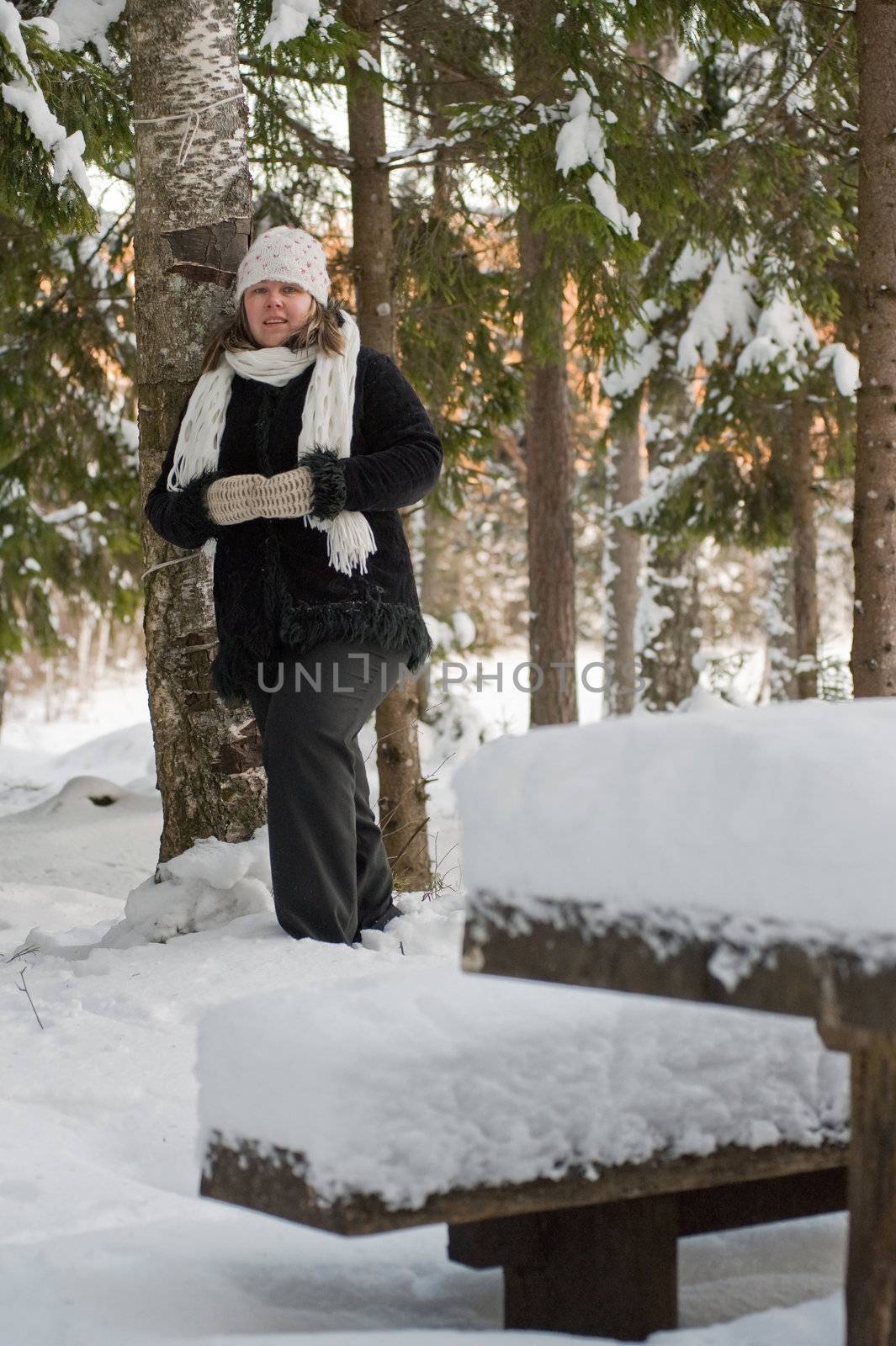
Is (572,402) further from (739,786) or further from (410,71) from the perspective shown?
(739,786)

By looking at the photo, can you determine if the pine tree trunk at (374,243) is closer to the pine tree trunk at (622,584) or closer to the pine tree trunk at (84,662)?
the pine tree trunk at (622,584)

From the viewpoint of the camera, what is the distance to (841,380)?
30.9 ft

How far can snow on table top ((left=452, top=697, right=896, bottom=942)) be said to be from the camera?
1349 mm

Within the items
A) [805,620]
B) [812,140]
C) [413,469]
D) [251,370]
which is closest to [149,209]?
[251,370]

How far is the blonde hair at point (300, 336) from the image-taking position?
3.95 m

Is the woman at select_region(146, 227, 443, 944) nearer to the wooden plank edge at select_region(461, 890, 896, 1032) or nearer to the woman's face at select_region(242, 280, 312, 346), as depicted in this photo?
the woman's face at select_region(242, 280, 312, 346)

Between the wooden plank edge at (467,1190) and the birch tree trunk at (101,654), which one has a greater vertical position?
the wooden plank edge at (467,1190)

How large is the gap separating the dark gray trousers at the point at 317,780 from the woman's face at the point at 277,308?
3.17 ft

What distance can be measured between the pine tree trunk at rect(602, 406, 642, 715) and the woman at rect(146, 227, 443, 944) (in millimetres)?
11315

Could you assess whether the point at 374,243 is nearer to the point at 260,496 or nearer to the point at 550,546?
the point at 260,496

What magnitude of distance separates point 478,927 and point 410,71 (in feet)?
22.3

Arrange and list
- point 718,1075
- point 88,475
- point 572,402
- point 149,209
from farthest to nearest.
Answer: point 572,402, point 88,475, point 149,209, point 718,1075

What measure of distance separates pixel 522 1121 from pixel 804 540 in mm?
8973

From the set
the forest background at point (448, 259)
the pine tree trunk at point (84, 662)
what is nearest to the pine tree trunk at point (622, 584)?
the forest background at point (448, 259)
